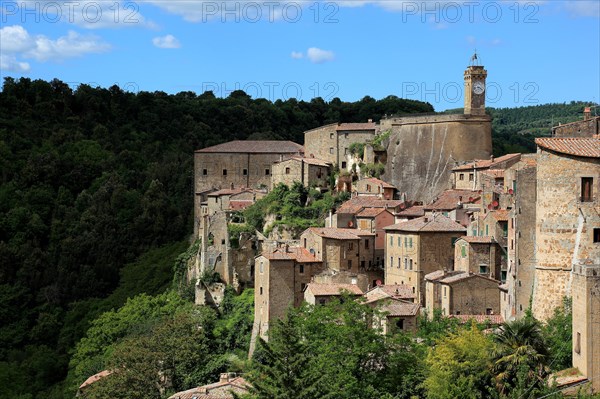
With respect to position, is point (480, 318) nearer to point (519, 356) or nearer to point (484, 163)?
point (519, 356)

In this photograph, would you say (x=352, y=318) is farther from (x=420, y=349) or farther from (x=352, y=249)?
(x=352, y=249)

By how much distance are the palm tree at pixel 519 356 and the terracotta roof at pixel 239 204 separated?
41.5m

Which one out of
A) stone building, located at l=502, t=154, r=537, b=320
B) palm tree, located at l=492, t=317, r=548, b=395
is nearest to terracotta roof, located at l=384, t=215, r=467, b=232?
stone building, located at l=502, t=154, r=537, b=320

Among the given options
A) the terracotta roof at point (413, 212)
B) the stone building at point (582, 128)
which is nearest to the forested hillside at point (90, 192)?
the terracotta roof at point (413, 212)

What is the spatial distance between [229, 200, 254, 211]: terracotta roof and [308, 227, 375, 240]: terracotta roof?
14.7m

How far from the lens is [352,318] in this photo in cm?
4606

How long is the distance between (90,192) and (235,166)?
32.8m

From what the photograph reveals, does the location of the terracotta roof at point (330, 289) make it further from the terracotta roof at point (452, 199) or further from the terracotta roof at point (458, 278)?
the terracotta roof at point (452, 199)

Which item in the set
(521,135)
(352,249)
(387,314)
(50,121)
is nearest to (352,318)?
(387,314)

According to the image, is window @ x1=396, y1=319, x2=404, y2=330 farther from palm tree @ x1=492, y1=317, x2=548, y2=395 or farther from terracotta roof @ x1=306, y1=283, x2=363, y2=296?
palm tree @ x1=492, y1=317, x2=548, y2=395

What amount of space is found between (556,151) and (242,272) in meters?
30.8

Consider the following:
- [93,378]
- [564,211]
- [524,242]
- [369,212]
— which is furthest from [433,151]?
[564,211]

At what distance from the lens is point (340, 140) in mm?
80812

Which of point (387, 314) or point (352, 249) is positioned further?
point (352, 249)
